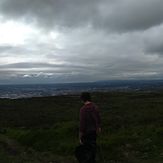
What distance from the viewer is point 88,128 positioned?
1129cm

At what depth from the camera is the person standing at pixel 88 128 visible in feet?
36.9

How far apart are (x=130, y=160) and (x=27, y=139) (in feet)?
30.8

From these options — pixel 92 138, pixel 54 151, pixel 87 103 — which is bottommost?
pixel 54 151

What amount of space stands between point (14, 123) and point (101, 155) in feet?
58.2

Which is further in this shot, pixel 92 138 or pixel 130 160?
pixel 130 160

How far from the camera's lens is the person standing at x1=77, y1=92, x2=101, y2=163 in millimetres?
11250

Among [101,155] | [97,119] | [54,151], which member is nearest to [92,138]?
[97,119]

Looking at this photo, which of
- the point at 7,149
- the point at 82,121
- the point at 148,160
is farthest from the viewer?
the point at 7,149

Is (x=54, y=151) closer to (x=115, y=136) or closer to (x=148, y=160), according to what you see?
(x=115, y=136)

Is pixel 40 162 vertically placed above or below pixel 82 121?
below

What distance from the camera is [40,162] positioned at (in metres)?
14.7

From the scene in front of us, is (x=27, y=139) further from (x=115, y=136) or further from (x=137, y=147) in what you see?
(x=137, y=147)

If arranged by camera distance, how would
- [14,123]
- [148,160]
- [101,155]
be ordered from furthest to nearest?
[14,123]
[101,155]
[148,160]

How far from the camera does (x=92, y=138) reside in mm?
11383
